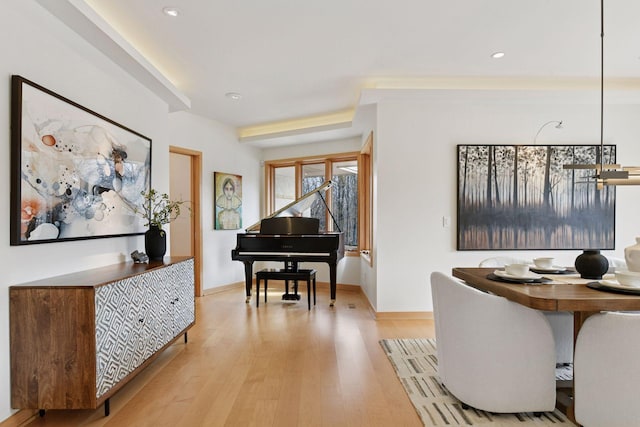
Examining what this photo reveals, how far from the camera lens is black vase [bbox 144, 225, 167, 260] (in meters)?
3.03

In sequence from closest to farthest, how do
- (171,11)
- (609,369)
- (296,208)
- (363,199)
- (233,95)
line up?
(609,369) < (171,11) < (233,95) < (296,208) < (363,199)

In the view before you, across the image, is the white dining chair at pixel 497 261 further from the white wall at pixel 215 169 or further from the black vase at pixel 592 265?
the white wall at pixel 215 169

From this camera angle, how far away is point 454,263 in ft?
13.0

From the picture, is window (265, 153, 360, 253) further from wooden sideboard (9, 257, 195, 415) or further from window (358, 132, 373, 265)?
wooden sideboard (9, 257, 195, 415)

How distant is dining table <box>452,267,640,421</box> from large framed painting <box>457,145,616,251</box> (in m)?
1.52

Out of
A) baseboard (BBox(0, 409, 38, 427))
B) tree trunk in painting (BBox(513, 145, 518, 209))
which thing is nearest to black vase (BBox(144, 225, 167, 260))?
baseboard (BBox(0, 409, 38, 427))

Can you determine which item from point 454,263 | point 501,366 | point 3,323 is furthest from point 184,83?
point 501,366

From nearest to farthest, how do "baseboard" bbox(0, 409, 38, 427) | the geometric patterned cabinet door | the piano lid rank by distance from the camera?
"baseboard" bbox(0, 409, 38, 427) < the geometric patterned cabinet door < the piano lid

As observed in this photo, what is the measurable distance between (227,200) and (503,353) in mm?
4560

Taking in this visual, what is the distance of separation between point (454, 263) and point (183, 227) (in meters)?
4.20

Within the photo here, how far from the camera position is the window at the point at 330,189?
5824 mm

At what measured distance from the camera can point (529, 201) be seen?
154 inches

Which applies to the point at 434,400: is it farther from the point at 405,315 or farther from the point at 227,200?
the point at 227,200

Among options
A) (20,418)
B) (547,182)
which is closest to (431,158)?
(547,182)
